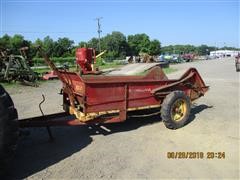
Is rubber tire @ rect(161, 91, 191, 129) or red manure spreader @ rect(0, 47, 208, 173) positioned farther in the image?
rubber tire @ rect(161, 91, 191, 129)

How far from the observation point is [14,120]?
4.06 meters

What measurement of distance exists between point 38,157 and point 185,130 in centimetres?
311

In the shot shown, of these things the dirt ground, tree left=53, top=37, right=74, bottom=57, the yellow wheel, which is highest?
tree left=53, top=37, right=74, bottom=57

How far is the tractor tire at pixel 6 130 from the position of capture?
3.95 metres

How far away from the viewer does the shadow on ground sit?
15.4ft

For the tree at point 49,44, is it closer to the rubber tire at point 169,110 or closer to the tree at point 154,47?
the tree at point 154,47

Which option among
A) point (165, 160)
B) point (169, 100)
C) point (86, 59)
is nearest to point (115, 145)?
point (165, 160)

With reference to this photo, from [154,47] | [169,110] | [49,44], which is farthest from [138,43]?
[169,110]

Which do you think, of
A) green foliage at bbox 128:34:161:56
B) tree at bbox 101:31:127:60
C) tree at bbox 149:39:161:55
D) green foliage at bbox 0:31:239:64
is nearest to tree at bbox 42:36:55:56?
green foliage at bbox 0:31:239:64

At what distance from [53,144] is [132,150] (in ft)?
4.88

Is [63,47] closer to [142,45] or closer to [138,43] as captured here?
[142,45]

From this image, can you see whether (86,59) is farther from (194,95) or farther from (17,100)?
(194,95)

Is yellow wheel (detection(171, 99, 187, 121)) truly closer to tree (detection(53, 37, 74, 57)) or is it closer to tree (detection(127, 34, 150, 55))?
tree (detection(53, 37, 74, 57))

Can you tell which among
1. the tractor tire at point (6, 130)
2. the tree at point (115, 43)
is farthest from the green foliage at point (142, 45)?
the tractor tire at point (6, 130)
